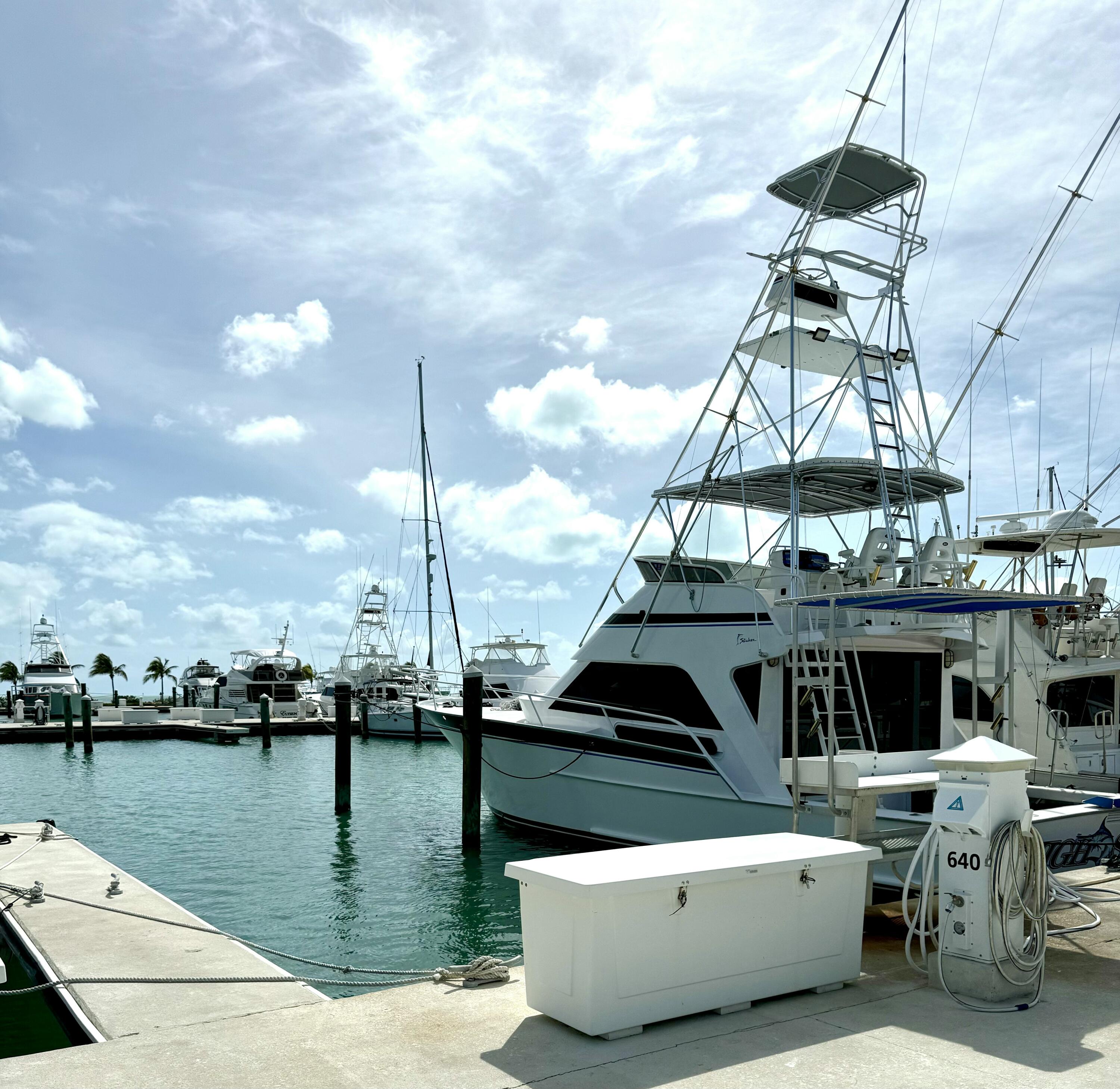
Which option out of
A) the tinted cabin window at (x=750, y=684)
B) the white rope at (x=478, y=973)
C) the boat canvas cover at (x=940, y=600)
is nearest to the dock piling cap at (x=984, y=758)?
the boat canvas cover at (x=940, y=600)

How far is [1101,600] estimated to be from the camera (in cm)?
1348

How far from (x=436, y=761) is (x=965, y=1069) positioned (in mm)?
33304

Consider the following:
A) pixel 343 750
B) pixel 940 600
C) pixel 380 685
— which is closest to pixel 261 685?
pixel 380 685

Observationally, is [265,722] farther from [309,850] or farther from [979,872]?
[979,872]

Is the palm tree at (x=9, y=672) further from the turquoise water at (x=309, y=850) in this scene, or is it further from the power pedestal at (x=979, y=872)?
the power pedestal at (x=979, y=872)

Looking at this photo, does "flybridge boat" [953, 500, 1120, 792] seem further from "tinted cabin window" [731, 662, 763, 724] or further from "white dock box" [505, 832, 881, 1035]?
"white dock box" [505, 832, 881, 1035]

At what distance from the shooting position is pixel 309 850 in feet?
58.3

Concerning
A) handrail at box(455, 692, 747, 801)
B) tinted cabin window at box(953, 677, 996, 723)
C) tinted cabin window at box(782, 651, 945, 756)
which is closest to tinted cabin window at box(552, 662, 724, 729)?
handrail at box(455, 692, 747, 801)

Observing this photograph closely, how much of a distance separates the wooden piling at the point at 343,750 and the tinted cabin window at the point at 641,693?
7.77 meters

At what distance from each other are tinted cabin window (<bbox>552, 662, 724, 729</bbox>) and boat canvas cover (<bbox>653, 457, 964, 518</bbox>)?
249 cm

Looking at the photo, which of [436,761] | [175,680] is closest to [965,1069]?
[436,761]

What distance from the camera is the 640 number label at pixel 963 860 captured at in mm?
5160

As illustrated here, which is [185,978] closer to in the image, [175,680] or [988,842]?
[988,842]

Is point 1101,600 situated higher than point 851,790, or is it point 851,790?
point 1101,600
